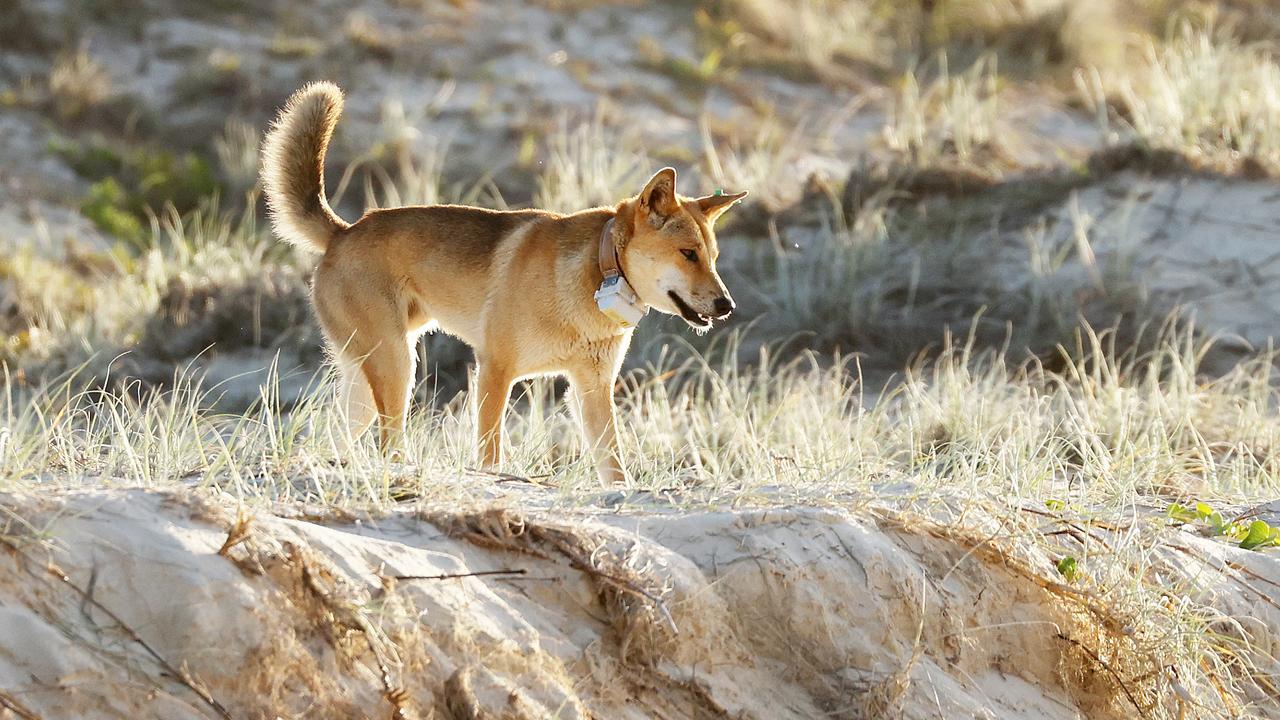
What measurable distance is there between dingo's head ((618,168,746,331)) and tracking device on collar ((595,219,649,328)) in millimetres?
32

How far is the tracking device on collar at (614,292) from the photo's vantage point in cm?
620

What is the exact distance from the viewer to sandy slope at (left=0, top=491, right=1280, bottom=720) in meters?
3.31

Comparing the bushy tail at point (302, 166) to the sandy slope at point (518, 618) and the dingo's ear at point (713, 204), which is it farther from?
the sandy slope at point (518, 618)

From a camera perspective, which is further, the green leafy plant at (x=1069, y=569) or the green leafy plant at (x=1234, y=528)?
the green leafy plant at (x=1234, y=528)

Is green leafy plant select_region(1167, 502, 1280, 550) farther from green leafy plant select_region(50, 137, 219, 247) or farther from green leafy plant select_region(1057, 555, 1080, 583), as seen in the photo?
green leafy plant select_region(50, 137, 219, 247)

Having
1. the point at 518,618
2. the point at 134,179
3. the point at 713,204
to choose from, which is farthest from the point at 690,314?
the point at 134,179

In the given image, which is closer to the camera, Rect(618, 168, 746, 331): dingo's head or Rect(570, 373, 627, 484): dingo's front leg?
Rect(618, 168, 746, 331): dingo's head

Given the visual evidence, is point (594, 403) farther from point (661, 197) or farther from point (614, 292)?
point (661, 197)

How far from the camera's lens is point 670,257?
6.16 metres

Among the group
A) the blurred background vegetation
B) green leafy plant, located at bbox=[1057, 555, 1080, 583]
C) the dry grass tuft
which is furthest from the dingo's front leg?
the dry grass tuft

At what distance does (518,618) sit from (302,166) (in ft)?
11.4

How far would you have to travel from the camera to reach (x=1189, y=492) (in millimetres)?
6480

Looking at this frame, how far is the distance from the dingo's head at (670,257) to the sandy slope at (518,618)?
64.5 inches

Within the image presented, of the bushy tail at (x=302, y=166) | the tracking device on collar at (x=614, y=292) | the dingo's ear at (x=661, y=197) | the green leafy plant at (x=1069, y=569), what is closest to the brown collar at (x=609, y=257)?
the tracking device on collar at (x=614, y=292)
